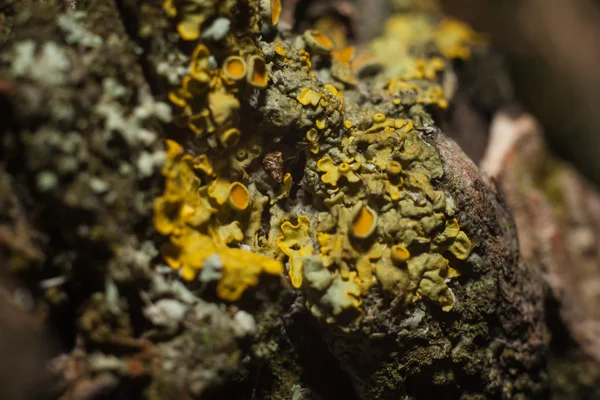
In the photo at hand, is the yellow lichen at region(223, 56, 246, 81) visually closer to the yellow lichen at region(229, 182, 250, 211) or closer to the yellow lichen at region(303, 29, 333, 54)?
the yellow lichen at region(229, 182, 250, 211)

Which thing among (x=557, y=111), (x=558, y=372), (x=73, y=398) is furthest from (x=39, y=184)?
(x=557, y=111)

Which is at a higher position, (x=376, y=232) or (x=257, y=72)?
(x=257, y=72)

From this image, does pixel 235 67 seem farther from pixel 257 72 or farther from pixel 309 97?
pixel 309 97

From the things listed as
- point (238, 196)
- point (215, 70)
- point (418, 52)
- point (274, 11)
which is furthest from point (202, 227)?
point (418, 52)

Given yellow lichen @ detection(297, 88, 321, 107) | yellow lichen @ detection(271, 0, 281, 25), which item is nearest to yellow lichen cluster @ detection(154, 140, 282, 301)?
yellow lichen @ detection(297, 88, 321, 107)

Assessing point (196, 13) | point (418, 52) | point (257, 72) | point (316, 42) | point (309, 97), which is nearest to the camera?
point (196, 13)

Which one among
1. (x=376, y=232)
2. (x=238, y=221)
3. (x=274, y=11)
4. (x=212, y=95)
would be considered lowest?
(x=238, y=221)

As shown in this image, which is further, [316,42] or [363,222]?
[316,42]

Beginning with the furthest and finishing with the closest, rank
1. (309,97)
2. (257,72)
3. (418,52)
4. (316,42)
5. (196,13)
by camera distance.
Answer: (418,52) → (316,42) → (309,97) → (257,72) → (196,13)
